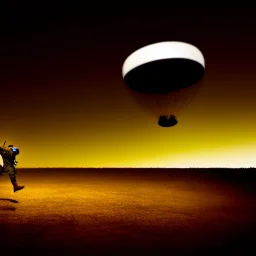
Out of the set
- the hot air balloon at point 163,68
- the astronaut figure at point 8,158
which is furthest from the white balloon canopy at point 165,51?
the astronaut figure at point 8,158

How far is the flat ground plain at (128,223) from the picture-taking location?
160 inches

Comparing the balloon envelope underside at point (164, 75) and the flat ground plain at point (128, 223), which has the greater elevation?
the balloon envelope underside at point (164, 75)

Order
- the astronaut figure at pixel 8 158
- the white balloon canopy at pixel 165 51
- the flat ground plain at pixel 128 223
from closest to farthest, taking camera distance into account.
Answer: the white balloon canopy at pixel 165 51
the flat ground plain at pixel 128 223
the astronaut figure at pixel 8 158

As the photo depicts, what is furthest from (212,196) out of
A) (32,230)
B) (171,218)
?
(32,230)

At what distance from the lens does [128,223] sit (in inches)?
213

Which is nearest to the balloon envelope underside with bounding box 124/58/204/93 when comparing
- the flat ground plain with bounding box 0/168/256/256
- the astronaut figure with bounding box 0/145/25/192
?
the flat ground plain with bounding box 0/168/256/256

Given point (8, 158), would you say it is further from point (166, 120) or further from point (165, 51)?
point (165, 51)

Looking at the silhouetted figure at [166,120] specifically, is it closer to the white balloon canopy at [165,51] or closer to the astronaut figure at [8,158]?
the white balloon canopy at [165,51]

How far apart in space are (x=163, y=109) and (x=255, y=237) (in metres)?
3.37

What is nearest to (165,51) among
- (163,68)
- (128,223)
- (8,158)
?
(163,68)

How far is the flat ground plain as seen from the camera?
13.3 feet

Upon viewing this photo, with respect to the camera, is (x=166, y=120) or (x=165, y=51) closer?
(x=165, y=51)

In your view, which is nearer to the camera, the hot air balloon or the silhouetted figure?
the hot air balloon

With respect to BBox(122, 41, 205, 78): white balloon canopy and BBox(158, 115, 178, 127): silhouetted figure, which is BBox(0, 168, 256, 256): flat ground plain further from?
BBox(122, 41, 205, 78): white balloon canopy
